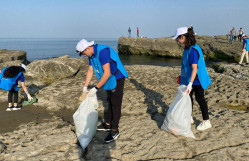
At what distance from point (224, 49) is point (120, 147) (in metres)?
17.9

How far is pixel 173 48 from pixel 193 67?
18857 mm

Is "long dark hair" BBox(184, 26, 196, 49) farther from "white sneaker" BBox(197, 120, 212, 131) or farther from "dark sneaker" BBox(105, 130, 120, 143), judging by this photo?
"dark sneaker" BBox(105, 130, 120, 143)

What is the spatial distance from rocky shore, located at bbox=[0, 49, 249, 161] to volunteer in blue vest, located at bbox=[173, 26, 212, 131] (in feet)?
1.66

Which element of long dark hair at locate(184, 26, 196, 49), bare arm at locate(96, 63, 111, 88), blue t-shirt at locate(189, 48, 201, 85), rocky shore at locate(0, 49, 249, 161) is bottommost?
rocky shore at locate(0, 49, 249, 161)

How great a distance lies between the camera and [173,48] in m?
21.2

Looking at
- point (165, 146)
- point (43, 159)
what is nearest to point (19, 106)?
point (43, 159)

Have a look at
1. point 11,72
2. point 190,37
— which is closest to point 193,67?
point 190,37

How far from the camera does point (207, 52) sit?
64.0 feet

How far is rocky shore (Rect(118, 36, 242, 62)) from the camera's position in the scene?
1769 centimetres

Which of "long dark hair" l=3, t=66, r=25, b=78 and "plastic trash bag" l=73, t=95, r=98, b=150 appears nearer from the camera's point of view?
"plastic trash bag" l=73, t=95, r=98, b=150

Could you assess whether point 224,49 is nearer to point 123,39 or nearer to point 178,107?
point 123,39

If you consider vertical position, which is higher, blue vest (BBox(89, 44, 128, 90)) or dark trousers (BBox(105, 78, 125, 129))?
blue vest (BBox(89, 44, 128, 90))

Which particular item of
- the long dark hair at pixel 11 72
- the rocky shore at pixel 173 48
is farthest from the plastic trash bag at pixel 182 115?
the rocky shore at pixel 173 48

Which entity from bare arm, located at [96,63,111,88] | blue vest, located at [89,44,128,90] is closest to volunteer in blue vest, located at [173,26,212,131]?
blue vest, located at [89,44,128,90]
